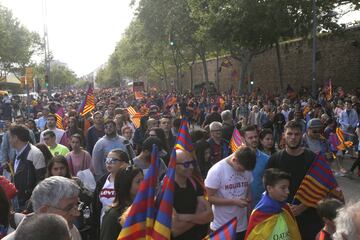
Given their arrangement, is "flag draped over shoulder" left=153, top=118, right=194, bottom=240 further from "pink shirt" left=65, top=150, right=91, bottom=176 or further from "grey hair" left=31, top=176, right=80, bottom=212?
"pink shirt" left=65, top=150, right=91, bottom=176

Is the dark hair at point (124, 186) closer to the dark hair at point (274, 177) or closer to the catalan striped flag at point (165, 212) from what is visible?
the catalan striped flag at point (165, 212)

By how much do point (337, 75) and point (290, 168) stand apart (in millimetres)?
27367

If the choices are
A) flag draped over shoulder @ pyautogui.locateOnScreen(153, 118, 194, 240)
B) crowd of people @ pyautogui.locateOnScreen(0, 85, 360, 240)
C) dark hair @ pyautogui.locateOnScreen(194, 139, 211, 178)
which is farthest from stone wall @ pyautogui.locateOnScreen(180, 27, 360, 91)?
flag draped over shoulder @ pyautogui.locateOnScreen(153, 118, 194, 240)

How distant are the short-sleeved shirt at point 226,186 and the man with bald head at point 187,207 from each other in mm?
679

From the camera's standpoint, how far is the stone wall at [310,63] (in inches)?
1134

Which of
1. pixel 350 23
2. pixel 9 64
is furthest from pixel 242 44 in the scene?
pixel 9 64

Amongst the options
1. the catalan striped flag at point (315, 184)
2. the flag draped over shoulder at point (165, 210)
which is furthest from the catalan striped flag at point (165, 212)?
the catalan striped flag at point (315, 184)

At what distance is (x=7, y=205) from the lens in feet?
11.1

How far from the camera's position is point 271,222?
13.5 feet

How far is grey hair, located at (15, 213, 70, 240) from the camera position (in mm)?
2230

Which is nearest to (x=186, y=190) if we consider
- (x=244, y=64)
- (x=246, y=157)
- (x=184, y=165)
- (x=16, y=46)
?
(x=184, y=165)

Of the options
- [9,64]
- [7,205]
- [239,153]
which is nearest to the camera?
[7,205]

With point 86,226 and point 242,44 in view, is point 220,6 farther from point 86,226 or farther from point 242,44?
point 86,226

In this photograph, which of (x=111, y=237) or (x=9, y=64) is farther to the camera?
(x=9, y=64)
